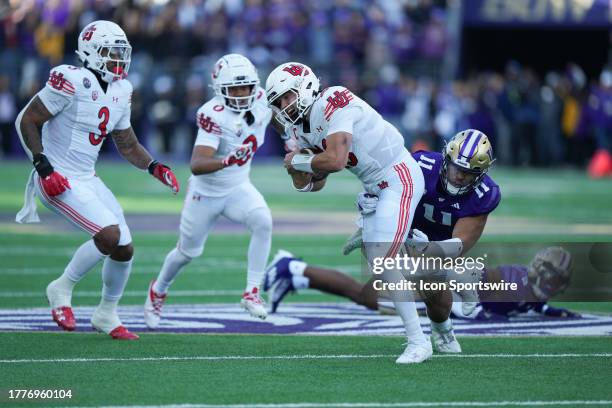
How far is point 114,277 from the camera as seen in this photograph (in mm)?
7941

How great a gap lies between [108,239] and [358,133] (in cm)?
173

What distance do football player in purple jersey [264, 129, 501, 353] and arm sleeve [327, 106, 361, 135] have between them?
49 centimetres

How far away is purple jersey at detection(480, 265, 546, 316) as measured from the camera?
28.7 feet

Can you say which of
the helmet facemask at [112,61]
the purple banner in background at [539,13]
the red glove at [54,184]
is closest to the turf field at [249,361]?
the red glove at [54,184]

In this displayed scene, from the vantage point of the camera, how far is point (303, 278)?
29.2 feet

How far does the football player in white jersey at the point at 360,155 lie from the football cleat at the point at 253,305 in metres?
1.12

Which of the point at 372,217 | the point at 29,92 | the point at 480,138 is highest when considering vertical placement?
the point at 480,138

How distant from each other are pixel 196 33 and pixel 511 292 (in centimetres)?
1993

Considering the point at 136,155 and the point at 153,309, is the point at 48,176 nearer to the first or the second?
the point at 136,155

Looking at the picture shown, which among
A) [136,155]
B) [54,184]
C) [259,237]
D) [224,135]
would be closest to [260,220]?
[259,237]

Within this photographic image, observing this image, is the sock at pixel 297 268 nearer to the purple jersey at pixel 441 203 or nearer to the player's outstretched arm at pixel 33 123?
the purple jersey at pixel 441 203

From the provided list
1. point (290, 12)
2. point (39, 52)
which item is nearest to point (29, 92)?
point (39, 52)

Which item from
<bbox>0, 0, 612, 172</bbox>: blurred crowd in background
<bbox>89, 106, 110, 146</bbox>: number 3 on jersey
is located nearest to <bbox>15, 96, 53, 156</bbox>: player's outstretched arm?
<bbox>89, 106, 110, 146</bbox>: number 3 on jersey

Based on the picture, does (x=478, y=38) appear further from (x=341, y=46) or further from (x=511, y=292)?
(x=511, y=292)
